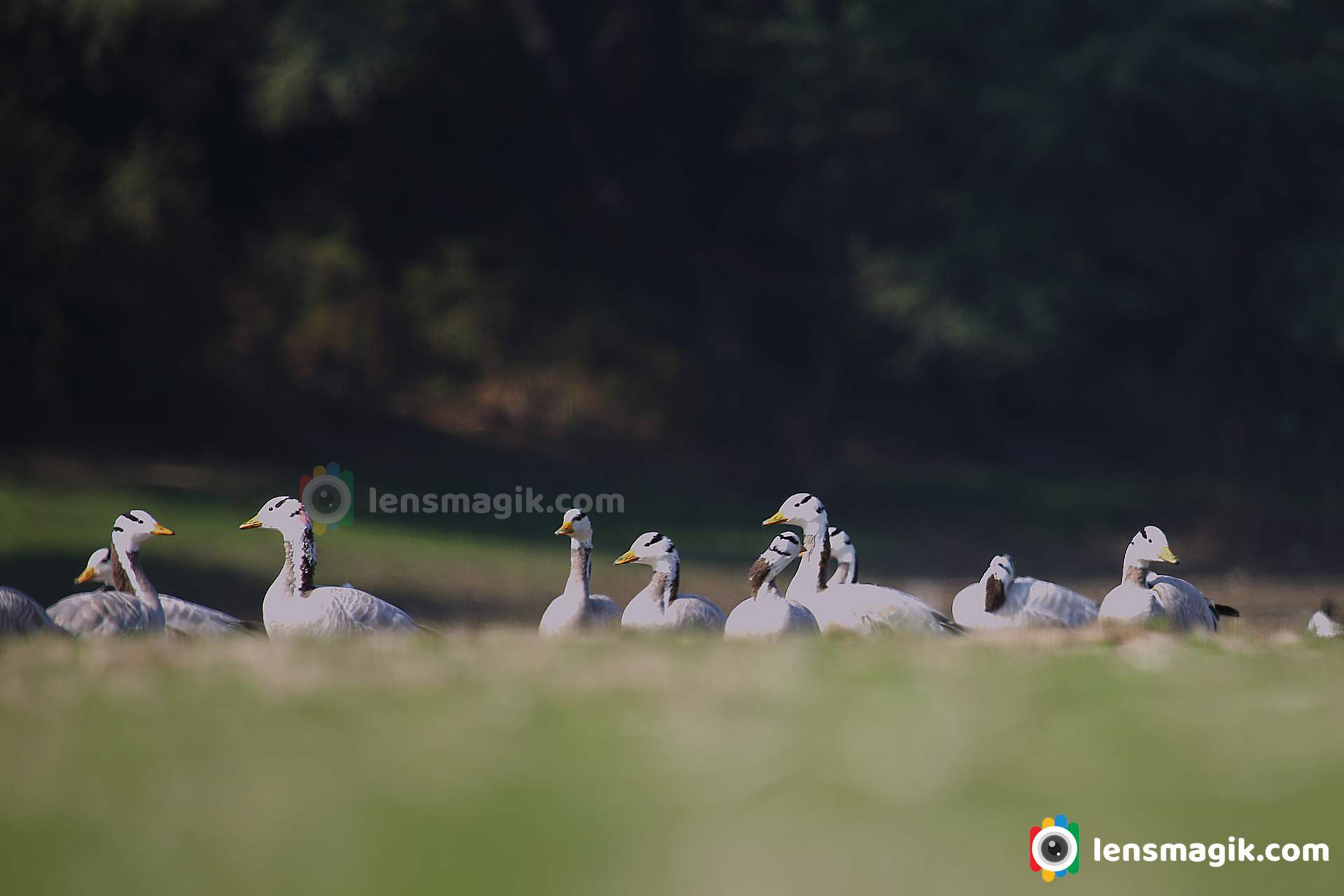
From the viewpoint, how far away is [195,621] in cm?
1013

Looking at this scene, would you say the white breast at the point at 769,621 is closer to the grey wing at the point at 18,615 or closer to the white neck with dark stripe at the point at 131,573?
the white neck with dark stripe at the point at 131,573

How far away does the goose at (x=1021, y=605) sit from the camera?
1103 cm

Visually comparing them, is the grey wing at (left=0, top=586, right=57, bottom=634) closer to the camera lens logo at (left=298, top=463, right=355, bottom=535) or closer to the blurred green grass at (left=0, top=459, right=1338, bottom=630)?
the blurred green grass at (left=0, top=459, right=1338, bottom=630)

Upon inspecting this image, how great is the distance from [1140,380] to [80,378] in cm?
2044

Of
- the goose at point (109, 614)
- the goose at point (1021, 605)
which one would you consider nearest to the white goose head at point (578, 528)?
the goose at point (1021, 605)

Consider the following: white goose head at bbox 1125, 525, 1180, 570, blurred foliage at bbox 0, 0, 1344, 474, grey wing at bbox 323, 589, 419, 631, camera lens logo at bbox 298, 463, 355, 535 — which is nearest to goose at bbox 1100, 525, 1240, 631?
white goose head at bbox 1125, 525, 1180, 570

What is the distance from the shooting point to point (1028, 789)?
482 centimetres

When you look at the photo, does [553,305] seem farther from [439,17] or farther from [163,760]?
[163,760]

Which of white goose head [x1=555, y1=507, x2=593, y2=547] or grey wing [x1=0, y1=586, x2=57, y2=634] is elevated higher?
white goose head [x1=555, y1=507, x2=593, y2=547]

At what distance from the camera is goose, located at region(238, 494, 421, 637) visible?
31.5 feet

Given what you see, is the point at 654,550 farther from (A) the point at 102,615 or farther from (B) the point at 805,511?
(A) the point at 102,615

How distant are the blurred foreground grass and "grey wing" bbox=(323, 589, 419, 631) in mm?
2332

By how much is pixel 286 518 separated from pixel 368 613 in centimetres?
128

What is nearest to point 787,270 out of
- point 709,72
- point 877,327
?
point 877,327
